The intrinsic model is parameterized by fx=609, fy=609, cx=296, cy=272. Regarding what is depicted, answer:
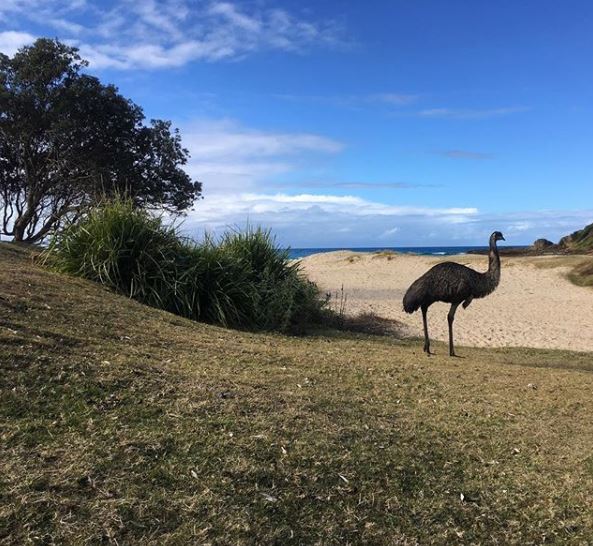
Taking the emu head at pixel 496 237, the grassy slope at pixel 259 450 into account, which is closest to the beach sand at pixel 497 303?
the emu head at pixel 496 237

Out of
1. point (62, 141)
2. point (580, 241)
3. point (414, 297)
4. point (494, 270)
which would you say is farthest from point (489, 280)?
point (580, 241)

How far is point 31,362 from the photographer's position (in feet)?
15.4

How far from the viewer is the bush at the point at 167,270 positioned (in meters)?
10.3

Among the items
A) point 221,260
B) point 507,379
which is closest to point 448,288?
point 507,379

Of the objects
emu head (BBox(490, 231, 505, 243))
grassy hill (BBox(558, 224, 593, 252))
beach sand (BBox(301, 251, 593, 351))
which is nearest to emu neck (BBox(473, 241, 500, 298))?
emu head (BBox(490, 231, 505, 243))

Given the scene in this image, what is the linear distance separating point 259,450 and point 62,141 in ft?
56.3

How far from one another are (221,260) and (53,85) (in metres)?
10.9

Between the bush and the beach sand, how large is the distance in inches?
172

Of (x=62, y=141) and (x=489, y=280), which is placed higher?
(x=62, y=141)

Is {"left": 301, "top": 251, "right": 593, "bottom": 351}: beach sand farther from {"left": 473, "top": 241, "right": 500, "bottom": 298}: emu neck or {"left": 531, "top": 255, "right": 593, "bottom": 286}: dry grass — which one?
{"left": 473, "top": 241, "right": 500, "bottom": 298}: emu neck

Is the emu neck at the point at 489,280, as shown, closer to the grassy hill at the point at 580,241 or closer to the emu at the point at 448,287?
the emu at the point at 448,287

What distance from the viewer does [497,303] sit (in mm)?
24141

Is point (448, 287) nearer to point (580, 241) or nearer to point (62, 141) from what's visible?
point (62, 141)

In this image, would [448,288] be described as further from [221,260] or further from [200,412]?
[200,412]
